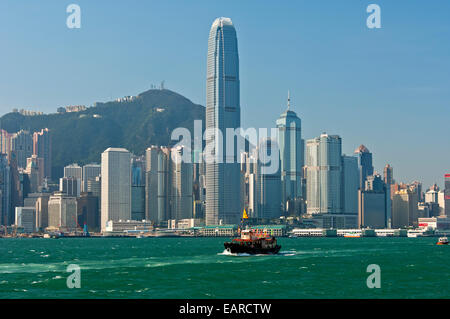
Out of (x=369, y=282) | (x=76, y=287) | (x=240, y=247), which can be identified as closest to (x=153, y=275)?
(x=76, y=287)

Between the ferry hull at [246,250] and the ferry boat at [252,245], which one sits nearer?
the ferry hull at [246,250]

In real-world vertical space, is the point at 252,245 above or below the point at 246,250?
above

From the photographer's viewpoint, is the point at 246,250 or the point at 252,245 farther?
the point at 252,245

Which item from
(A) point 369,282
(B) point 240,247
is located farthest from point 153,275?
(B) point 240,247

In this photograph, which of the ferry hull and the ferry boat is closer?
the ferry hull
